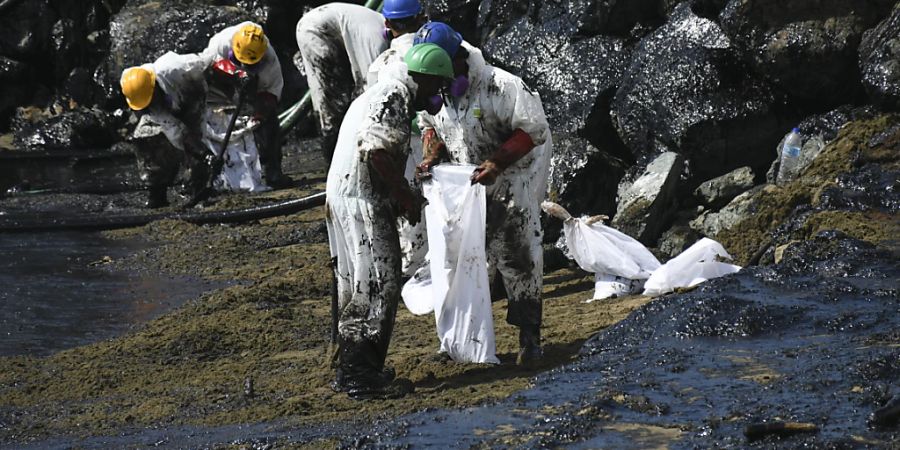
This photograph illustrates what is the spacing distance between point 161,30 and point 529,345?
37.2 ft

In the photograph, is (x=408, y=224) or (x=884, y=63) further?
(x=884, y=63)

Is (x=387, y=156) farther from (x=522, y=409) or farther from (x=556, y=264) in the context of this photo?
(x=556, y=264)

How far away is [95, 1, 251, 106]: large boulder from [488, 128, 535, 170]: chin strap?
35.3 feet

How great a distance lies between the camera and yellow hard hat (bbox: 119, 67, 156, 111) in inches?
491

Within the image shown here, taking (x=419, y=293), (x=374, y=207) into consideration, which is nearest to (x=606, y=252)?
(x=419, y=293)

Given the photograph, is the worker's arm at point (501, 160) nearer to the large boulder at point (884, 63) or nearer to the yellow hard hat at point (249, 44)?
the large boulder at point (884, 63)

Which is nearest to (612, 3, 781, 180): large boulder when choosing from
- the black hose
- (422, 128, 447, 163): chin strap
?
the black hose

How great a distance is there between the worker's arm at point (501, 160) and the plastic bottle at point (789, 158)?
13.8ft

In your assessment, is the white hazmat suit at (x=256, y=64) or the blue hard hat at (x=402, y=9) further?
the white hazmat suit at (x=256, y=64)

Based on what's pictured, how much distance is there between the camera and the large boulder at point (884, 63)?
33.4 feet

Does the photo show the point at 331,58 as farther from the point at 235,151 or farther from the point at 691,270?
the point at 691,270

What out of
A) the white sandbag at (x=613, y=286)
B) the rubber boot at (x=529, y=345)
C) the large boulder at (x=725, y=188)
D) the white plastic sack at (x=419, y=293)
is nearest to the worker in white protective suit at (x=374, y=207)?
the rubber boot at (x=529, y=345)

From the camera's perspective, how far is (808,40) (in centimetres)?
1092

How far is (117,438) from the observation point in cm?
596
